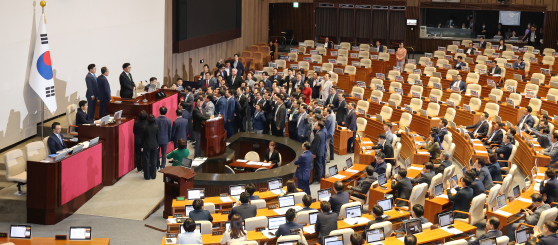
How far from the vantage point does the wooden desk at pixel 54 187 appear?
9.32m

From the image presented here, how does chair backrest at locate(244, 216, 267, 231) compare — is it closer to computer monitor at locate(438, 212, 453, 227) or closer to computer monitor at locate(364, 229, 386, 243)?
computer monitor at locate(364, 229, 386, 243)

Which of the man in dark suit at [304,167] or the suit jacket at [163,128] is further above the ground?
the suit jacket at [163,128]

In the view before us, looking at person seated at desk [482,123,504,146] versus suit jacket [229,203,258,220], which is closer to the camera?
suit jacket [229,203,258,220]

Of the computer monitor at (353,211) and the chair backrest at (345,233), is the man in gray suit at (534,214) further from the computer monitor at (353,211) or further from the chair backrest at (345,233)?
the chair backrest at (345,233)

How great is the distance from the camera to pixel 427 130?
590 inches

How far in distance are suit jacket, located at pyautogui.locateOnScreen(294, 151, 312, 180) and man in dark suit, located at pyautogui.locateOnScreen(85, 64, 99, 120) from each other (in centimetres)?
477

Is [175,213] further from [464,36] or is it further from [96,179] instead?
[464,36]

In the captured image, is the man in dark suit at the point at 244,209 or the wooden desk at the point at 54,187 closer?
the man in dark suit at the point at 244,209

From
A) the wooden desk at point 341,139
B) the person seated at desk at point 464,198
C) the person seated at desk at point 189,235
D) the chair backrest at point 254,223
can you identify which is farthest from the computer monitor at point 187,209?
the wooden desk at point 341,139

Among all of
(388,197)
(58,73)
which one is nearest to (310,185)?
(388,197)

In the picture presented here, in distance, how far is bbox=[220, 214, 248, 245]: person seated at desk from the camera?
7293mm

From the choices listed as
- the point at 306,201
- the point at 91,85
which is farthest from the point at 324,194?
the point at 91,85

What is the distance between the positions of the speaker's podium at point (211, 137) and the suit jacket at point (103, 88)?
7.17ft

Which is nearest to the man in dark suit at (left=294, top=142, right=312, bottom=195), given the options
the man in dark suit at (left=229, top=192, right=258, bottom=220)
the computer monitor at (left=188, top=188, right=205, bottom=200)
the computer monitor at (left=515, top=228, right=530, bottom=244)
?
the computer monitor at (left=188, top=188, right=205, bottom=200)
